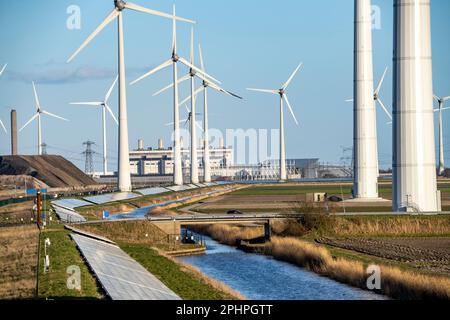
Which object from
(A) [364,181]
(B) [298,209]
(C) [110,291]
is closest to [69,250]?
(C) [110,291]

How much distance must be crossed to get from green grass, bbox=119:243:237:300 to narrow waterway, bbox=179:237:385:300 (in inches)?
116

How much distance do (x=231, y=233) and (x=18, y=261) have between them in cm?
4334

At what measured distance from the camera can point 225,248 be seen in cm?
9388

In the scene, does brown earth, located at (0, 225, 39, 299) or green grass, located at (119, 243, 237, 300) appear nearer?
brown earth, located at (0, 225, 39, 299)

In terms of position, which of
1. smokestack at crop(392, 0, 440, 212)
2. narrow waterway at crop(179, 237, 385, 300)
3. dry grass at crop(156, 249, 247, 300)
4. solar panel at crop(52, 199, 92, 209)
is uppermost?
smokestack at crop(392, 0, 440, 212)

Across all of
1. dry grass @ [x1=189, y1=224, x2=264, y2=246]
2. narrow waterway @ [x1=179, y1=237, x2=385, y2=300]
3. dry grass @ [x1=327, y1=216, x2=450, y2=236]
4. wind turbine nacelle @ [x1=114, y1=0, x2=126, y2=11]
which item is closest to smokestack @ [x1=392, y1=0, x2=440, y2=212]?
dry grass @ [x1=327, y1=216, x2=450, y2=236]

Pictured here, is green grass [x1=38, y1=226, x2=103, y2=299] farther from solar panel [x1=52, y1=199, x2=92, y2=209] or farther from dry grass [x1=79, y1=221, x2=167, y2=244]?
solar panel [x1=52, y1=199, x2=92, y2=209]

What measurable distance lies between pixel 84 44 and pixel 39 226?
33.2m

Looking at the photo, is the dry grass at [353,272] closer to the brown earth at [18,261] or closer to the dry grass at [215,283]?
the dry grass at [215,283]

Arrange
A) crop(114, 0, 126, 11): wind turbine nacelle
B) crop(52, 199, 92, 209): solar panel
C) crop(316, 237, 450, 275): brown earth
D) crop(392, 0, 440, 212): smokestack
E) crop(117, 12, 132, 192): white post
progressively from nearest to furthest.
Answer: crop(316, 237, 450, 275): brown earth, crop(392, 0, 440, 212): smokestack, crop(52, 199, 92, 209): solar panel, crop(117, 12, 132, 192): white post, crop(114, 0, 126, 11): wind turbine nacelle

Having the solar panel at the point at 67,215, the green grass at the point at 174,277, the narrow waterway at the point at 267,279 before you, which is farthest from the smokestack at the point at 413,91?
the solar panel at the point at 67,215

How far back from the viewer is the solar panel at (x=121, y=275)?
46.7 metres

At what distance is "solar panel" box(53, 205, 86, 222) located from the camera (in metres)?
94.9

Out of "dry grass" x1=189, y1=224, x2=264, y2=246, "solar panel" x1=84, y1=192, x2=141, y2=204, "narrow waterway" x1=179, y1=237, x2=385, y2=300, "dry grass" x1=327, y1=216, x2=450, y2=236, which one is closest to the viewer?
"narrow waterway" x1=179, y1=237, x2=385, y2=300
